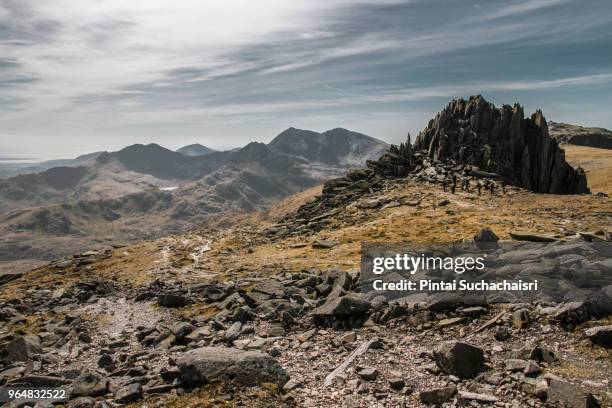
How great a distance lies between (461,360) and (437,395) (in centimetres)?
208

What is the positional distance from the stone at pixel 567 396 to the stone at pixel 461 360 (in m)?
2.81

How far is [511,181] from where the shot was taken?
80.6 m

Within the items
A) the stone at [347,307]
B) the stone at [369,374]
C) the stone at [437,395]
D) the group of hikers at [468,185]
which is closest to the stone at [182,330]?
the stone at [347,307]

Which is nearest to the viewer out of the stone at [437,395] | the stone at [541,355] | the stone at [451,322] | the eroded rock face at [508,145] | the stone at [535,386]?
the stone at [535,386]

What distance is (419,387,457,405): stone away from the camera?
15370mm

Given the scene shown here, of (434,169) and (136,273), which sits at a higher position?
(434,169)

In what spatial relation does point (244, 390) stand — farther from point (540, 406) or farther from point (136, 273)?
point (136, 273)

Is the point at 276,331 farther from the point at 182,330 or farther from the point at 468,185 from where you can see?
the point at 468,185

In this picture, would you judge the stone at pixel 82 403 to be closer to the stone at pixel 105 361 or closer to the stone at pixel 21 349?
the stone at pixel 105 361

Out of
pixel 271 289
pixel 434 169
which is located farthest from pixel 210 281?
pixel 434 169

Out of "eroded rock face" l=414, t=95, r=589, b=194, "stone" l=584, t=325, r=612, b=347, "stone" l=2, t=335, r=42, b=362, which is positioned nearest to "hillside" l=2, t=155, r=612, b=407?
"stone" l=584, t=325, r=612, b=347

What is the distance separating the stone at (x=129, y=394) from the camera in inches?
695

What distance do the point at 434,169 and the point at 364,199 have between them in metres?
17.4

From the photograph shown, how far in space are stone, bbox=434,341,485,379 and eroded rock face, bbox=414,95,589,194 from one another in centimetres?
7283
